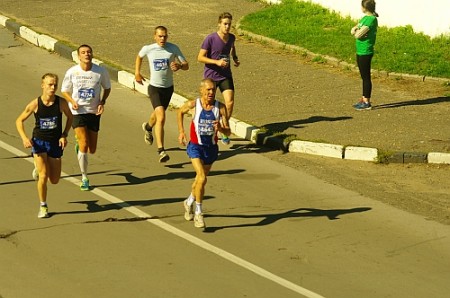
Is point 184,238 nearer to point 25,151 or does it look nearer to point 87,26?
point 25,151

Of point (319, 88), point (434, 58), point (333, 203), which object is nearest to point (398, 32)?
point (434, 58)

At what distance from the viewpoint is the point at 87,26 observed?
23344mm

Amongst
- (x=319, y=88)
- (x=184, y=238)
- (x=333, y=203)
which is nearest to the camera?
(x=184, y=238)

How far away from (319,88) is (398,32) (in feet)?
10.9

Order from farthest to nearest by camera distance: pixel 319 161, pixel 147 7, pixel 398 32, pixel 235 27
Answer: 1. pixel 147 7
2. pixel 235 27
3. pixel 398 32
4. pixel 319 161

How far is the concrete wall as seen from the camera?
2077 cm

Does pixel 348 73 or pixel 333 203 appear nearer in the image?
pixel 333 203

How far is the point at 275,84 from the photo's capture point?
62.5ft

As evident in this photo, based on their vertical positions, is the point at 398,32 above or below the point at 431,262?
above

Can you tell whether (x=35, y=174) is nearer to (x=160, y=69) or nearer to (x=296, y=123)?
(x=160, y=69)

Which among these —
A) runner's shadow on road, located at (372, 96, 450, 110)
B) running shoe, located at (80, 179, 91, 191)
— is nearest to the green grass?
runner's shadow on road, located at (372, 96, 450, 110)

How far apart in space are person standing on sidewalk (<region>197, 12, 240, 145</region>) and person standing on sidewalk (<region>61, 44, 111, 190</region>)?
2.17m

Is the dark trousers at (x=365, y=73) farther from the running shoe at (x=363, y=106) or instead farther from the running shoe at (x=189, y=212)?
the running shoe at (x=189, y=212)

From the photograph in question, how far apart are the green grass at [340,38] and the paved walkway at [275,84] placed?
17.5 inches
